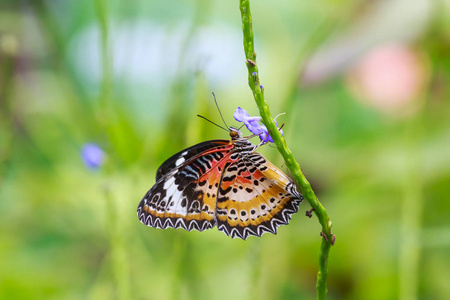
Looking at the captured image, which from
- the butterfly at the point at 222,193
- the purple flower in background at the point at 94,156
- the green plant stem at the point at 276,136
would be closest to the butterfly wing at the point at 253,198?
the butterfly at the point at 222,193

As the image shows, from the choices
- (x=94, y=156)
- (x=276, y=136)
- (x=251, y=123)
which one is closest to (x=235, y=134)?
(x=251, y=123)

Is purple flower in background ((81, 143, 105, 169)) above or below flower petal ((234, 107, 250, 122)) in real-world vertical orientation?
above

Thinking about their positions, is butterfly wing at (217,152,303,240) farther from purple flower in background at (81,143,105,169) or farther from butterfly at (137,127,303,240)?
purple flower in background at (81,143,105,169)

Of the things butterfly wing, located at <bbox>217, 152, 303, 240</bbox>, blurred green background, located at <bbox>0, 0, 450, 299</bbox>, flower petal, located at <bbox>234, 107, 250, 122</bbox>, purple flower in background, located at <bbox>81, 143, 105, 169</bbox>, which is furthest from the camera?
purple flower in background, located at <bbox>81, 143, 105, 169</bbox>

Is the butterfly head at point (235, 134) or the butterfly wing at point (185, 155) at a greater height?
the butterfly head at point (235, 134)

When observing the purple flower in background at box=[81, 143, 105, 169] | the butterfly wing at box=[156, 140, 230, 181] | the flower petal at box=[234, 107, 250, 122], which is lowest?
the flower petal at box=[234, 107, 250, 122]

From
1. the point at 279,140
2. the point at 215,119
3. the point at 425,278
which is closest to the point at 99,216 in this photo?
the point at 215,119

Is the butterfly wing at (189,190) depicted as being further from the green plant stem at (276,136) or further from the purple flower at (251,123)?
the green plant stem at (276,136)

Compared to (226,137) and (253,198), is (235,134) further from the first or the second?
(226,137)

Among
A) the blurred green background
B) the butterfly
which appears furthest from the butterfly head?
the blurred green background
